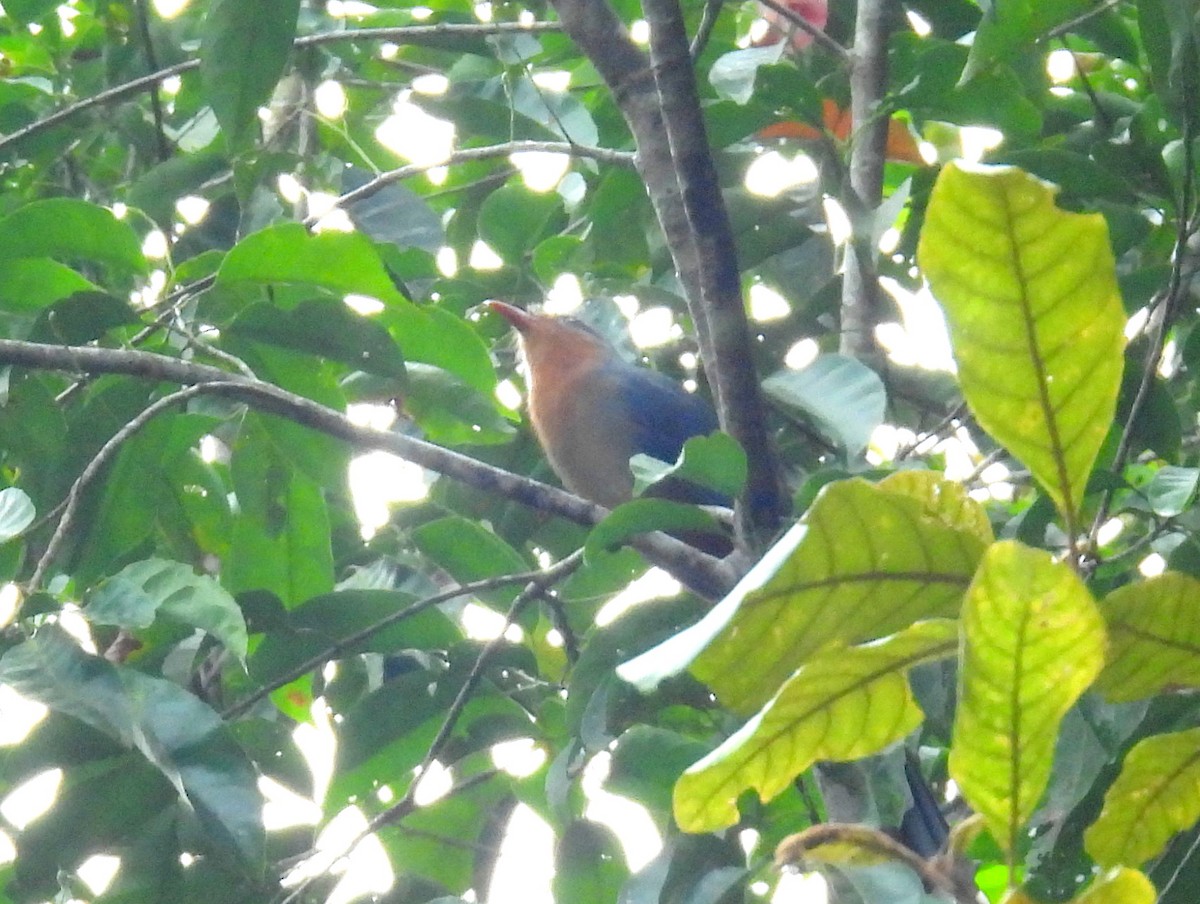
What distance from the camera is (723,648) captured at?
115cm

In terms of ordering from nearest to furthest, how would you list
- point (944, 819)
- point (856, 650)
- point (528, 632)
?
1. point (856, 650)
2. point (944, 819)
3. point (528, 632)

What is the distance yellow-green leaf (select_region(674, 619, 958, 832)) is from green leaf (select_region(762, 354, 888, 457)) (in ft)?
3.26

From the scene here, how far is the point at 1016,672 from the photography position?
3.09 ft

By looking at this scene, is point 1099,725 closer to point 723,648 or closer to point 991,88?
point 723,648

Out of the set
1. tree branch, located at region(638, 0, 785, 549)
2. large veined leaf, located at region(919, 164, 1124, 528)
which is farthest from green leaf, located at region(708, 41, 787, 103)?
large veined leaf, located at region(919, 164, 1124, 528)

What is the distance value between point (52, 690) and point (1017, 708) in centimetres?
135

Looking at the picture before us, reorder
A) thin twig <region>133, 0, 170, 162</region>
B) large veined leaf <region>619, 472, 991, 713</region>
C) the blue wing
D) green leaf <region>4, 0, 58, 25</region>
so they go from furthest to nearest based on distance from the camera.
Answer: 1. the blue wing
2. thin twig <region>133, 0, 170, 162</region>
3. green leaf <region>4, 0, 58, 25</region>
4. large veined leaf <region>619, 472, 991, 713</region>

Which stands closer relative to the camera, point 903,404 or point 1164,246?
point 1164,246

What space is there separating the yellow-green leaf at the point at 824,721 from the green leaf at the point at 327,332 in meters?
1.34

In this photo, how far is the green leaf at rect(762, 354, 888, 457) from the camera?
2.20 meters

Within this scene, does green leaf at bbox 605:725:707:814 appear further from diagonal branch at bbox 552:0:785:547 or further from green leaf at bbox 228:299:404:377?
green leaf at bbox 228:299:404:377

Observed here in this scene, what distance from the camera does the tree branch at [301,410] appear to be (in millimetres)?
2225

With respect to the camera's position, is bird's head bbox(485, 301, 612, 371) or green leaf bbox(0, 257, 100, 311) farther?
bird's head bbox(485, 301, 612, 371)

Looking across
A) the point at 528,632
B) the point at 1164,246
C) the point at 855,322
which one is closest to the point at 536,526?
the point at 528,632
